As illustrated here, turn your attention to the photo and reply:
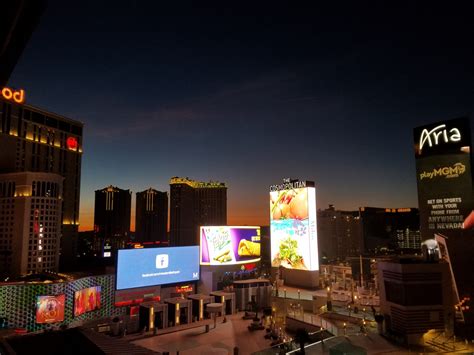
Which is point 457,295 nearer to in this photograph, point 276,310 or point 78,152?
point 276,310

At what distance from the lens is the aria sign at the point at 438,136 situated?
24.2 metres

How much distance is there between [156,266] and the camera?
2980cm

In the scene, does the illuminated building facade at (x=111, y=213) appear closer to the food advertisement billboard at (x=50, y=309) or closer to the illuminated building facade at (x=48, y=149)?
the illuminated building facade at (x=48, y=149)

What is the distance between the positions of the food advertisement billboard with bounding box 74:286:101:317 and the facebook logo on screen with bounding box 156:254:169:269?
4.96m

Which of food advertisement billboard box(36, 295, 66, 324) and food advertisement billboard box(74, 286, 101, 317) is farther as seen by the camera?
food advertisement billboard box(74, 286, 101, 317)

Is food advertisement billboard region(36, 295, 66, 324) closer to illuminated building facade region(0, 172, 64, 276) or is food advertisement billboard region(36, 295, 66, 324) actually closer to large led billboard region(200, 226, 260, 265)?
large led billboard region(200, 226, 260, 265)

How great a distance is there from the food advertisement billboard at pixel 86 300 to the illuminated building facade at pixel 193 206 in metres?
102

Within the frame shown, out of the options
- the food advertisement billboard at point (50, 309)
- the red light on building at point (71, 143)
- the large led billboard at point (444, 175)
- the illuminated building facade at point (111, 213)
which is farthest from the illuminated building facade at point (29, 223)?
the illuminated building facade at point (111, 213)

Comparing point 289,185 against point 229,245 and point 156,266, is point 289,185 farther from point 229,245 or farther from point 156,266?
point 156,266

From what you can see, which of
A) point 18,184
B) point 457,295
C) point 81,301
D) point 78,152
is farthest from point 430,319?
point 78,152

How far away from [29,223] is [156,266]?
1334 inches

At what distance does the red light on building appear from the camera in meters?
80.2

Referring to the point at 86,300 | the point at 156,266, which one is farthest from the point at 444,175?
the point at 86,300

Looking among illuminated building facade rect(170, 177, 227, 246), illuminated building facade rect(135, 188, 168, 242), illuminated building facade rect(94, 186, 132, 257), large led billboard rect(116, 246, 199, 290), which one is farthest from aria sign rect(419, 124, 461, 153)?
illuminated building facade rect(94, 186, 132, 257)
